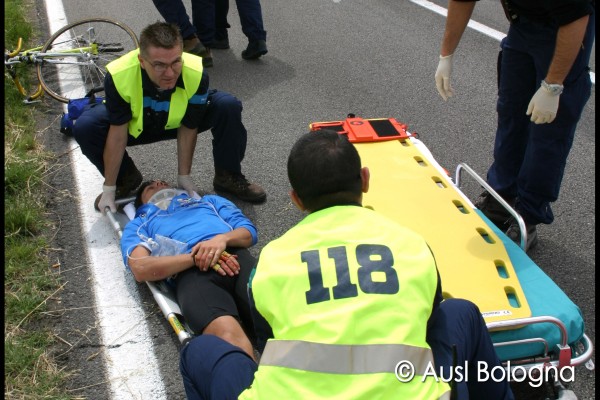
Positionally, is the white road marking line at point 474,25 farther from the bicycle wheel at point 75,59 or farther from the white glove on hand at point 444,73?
the bicycle wheel at point 75,59

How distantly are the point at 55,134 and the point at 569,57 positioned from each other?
382cm

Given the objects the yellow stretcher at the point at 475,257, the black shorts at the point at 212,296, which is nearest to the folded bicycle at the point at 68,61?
the yellow stretcher at the point at 475,257

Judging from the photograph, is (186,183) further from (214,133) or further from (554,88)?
(554,88)

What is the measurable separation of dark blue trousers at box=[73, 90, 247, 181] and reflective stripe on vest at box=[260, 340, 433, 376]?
2.53m

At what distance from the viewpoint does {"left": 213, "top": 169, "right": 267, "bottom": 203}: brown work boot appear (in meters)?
4.53

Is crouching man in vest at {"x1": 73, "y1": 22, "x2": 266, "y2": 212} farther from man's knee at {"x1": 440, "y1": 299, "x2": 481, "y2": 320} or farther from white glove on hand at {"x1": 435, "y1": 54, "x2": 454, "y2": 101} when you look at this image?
man's knee at {"x1": 440, "y1": 299, "x2": 481, "y2": 320}

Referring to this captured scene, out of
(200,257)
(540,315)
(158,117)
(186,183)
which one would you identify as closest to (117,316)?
(200,257)

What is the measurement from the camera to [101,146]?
168 inches

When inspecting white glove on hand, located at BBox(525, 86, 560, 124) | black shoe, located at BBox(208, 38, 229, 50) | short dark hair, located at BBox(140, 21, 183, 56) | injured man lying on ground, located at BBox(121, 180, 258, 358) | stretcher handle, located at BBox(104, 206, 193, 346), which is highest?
short dark hair, located at BBox(140, 21, 183, 56)

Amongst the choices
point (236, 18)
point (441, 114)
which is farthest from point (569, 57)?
point (236, 18)

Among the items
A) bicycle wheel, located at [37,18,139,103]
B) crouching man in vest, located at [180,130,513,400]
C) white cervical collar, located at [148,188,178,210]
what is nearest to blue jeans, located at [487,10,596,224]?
crouching man in vest, located at [180,130,513,400]

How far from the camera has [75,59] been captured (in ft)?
21.7

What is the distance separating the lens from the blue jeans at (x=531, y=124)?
3576 millimetres

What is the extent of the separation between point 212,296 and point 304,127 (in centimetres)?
254
